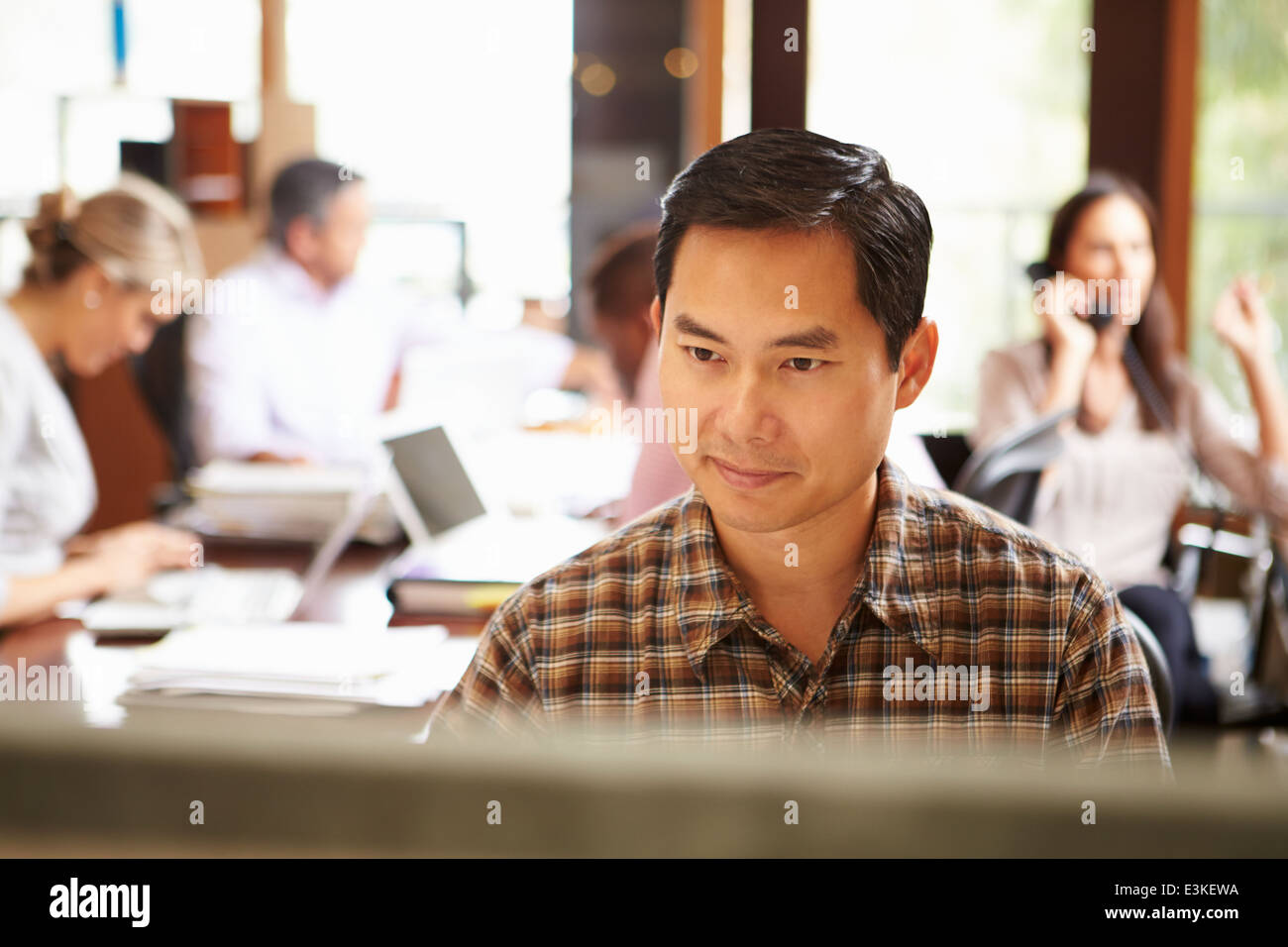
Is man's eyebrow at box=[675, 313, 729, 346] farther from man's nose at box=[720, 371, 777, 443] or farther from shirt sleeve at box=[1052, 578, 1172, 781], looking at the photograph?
shirt sleeve at box=[1052, 578, 1172, 781]

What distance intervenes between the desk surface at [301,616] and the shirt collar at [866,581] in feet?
0.82

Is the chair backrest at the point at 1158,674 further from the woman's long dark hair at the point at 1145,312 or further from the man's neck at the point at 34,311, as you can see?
the man's neck at the point at 34,311

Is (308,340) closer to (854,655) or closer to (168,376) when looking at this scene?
(168,376)

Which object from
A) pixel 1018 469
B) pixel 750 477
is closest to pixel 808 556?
pixel 750 477

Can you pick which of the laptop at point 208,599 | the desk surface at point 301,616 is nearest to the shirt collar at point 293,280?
the desk surface at point 301,616

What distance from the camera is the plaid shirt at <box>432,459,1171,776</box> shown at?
0.96 meters

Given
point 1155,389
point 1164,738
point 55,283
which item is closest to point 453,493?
point 55,283

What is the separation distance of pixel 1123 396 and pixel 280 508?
1624 mm

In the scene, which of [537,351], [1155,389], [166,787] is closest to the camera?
[166,787]

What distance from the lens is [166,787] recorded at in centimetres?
30

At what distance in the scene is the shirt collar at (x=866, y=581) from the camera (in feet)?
3.22

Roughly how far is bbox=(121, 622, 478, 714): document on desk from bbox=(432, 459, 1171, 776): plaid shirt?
233 mm

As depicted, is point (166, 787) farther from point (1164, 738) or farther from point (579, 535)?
point (579, 535)
